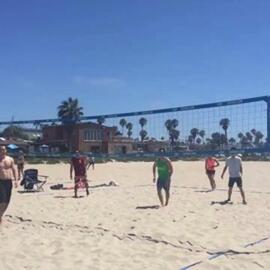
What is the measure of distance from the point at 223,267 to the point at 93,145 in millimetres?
22646

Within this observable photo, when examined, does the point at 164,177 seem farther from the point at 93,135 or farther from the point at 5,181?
the point at 93,135

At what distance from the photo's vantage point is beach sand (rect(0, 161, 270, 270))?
6.02m

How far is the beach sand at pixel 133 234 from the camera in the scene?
602 centimetres


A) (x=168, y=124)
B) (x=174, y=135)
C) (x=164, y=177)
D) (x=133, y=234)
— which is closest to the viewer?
(x=133, y=234)

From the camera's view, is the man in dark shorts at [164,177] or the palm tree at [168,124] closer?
the man in dark shorts at [164,177]

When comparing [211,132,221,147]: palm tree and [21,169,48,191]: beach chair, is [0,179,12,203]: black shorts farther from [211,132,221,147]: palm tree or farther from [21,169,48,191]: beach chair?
[211,132,221,147]: palm tree

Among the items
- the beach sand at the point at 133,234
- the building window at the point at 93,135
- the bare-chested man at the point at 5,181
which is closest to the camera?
the beach sand at the point at 133,234

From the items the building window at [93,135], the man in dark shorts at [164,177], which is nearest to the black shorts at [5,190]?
the man in dark shorts at [164,177]

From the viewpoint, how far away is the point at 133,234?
738 centimetres

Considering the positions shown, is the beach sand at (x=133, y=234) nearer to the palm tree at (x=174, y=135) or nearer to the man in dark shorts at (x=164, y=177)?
the man in dark shorts at (x=164, y=177)

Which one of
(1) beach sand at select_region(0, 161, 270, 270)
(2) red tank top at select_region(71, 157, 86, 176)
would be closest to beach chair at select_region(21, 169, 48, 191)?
(2) red tank top at select_region(71, 157, 86, 176)

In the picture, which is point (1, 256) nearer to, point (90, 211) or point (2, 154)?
point (2, 154)

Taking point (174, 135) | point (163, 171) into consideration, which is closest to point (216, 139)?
point (174, 135)

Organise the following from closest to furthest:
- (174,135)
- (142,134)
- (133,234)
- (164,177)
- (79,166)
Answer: (133,234) < (164,177) < (79,166) < (174,135) < (142,134)
